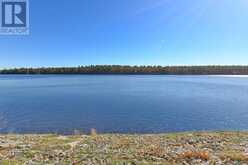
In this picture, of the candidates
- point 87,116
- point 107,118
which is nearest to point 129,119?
point 107,118

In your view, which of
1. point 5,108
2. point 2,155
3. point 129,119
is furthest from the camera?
point 5,108

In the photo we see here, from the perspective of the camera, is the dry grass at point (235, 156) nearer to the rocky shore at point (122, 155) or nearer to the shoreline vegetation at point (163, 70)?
the rocky shore at point (122, 155)

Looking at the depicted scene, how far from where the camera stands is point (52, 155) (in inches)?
316

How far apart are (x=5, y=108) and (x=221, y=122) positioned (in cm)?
2362

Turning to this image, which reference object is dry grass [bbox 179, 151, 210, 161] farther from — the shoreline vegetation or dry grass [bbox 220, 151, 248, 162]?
the shoreline vegetation

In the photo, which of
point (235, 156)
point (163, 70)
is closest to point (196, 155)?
point (235, 156)

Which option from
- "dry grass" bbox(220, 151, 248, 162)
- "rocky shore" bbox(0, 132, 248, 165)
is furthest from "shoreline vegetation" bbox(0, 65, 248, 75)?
"dry grass" bbox(220, 151, 248, 162)

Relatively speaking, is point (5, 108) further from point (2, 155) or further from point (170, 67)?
point (170, 67)

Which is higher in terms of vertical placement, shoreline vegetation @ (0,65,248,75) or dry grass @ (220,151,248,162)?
shoreline vegetation @ (0,65,248,75)

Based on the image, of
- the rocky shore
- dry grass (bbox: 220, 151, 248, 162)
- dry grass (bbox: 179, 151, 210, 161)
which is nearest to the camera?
the rocky shore

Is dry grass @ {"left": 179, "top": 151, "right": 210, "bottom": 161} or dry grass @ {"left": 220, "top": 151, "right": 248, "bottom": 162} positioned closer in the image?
dry grass @ {"left": 220, "top": 151, "right": 248, "bottom": 162}

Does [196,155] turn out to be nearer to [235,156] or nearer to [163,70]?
[235,156]

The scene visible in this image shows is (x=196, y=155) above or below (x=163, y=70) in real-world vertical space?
below

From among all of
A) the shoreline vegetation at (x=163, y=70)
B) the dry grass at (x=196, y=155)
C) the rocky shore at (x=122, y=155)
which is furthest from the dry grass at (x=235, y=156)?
the shoreline vegetation at (x=163, y=70)
